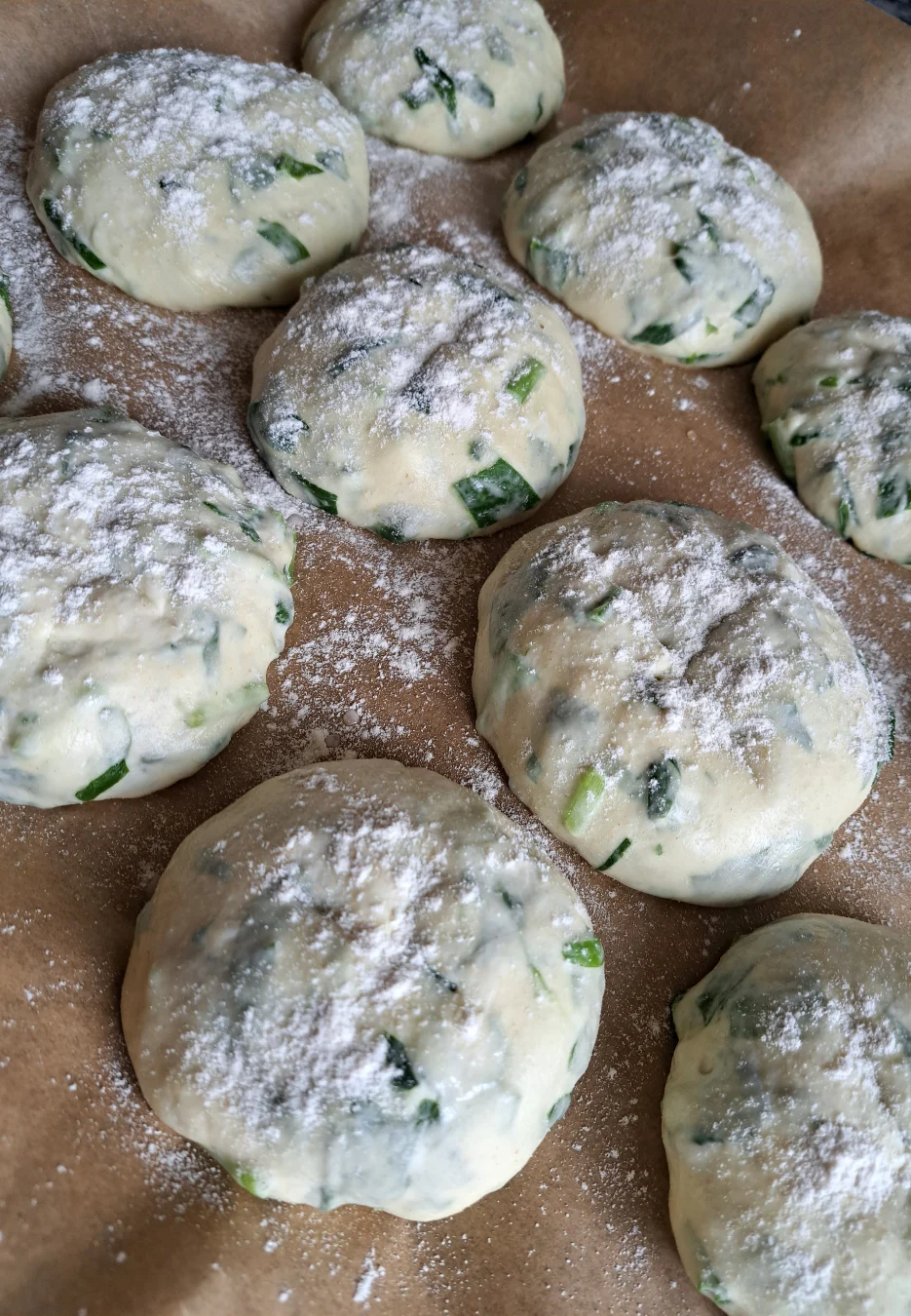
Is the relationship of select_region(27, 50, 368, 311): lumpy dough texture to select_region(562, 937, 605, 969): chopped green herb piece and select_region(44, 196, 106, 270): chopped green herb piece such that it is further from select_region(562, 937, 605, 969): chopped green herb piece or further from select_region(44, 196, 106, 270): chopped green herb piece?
select_region(562, 937, 605, 969): chopped green herb piece

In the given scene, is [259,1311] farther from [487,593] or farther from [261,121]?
[261,121]

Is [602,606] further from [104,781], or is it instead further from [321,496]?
[104,781]

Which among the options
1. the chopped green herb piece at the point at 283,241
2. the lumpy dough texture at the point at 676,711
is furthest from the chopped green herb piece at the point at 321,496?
the chopped green herb piece at the point at 283,241

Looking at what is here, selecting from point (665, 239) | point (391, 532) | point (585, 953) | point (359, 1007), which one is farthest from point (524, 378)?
point (359, 1007)

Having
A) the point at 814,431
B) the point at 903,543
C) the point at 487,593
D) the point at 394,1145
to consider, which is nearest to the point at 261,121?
the point at 487,593

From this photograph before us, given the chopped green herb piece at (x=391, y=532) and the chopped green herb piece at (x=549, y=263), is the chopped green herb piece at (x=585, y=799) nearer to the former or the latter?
the chopped green herb piece at (x=391, y=532)

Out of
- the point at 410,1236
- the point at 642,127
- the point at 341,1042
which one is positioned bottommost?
the point at 410,1236
